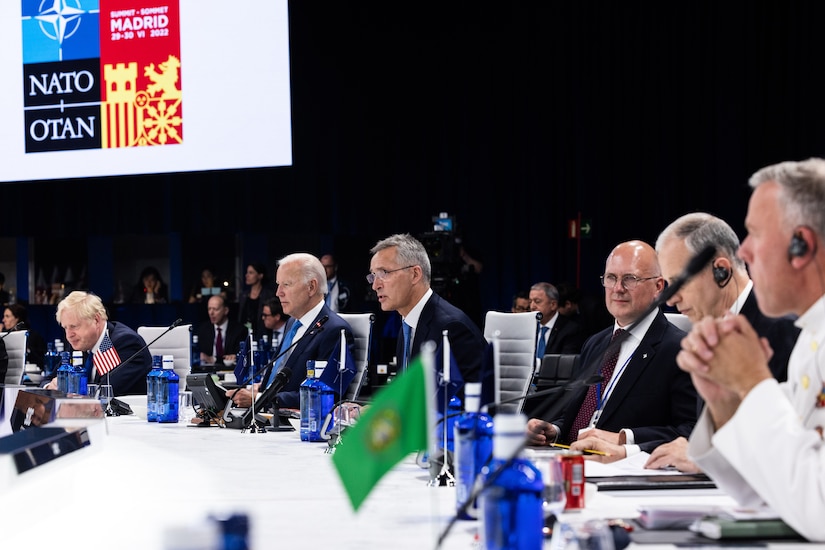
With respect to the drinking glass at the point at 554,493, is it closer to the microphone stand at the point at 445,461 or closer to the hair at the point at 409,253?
the microphone stand at the point at 445,461

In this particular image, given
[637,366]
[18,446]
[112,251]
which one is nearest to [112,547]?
[18,446]

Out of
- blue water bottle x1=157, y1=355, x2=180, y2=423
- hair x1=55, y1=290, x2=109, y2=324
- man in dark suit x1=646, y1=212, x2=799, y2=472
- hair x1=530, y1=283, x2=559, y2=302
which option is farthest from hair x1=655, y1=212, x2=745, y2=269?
hair x1=530, y1=283, x2=559, y2=302

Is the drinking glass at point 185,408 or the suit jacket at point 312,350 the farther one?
the suit jacket at point 312,350

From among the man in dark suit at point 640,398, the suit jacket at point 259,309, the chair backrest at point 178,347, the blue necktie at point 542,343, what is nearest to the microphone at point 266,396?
the man in dark suit at point 640,398

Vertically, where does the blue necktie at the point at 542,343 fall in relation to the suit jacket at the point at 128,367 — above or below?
below

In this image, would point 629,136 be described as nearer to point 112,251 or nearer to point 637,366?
point 112,251

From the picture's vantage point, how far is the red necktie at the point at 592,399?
2.99m

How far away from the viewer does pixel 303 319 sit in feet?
14.9

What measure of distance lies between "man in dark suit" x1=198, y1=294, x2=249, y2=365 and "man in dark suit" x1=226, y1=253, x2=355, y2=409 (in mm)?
2994

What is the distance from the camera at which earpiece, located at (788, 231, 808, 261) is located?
4.84 ft

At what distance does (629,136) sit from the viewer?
8.57 m

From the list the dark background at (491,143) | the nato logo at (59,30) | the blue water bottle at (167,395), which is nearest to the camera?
the blue water bottle at (167,395)

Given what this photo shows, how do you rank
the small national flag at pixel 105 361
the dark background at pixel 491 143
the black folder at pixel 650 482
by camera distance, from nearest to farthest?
the black folder at pixel 650 482
the small national flag at pixel 105 361
the dark background at pixel 491 143

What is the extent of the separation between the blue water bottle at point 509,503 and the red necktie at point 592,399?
1.67 m
